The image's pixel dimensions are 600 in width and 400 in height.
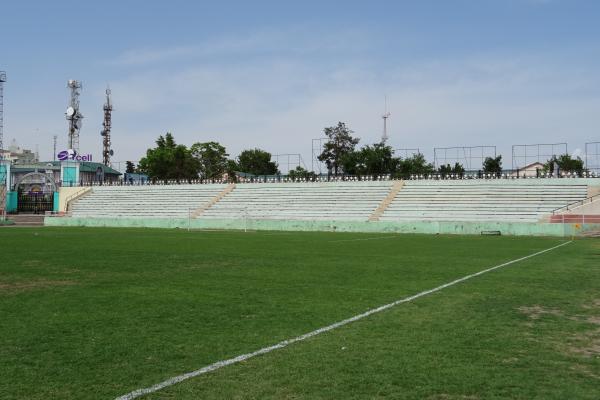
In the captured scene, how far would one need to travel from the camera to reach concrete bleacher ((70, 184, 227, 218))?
197 ft

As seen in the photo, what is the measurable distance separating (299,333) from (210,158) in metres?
95.6

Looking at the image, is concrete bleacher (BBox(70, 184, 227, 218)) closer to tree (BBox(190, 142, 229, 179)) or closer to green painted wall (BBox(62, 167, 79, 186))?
green painted wall (BBox(62, 167, 79, 186))

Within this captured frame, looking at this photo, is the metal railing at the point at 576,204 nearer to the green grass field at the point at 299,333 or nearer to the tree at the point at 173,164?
the green grass field at the point at 299,333

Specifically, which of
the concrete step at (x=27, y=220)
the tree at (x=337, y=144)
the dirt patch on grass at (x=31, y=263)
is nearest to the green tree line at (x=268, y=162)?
the tree at (x=337, y=144)

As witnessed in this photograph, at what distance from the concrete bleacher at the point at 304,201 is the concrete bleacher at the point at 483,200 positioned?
2866 millimetres

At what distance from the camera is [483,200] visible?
4756cm

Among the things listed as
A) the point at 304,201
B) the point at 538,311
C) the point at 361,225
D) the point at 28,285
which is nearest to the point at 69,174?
the point at 304,201

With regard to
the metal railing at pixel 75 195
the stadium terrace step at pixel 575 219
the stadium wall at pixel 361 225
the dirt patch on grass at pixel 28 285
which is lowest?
the dirt patch on grass at pixel 28 285

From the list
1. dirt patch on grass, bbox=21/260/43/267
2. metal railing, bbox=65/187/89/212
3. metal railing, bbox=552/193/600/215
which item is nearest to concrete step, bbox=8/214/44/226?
metal railing, bbox=65/187/89/212

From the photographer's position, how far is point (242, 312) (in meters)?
8.92

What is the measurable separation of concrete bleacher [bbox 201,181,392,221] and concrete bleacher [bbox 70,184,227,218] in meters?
3.44

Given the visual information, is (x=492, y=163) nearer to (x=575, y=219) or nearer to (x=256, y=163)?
(x=575, y=219)

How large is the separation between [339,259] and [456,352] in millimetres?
12364

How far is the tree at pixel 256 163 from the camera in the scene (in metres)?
109
